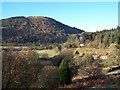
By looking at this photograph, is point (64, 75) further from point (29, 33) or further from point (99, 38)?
point (29, 33)

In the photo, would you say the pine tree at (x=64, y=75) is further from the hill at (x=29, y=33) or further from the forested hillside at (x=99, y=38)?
the forested hillside at (x=99, y=38)

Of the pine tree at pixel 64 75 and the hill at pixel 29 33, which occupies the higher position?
the hill at pixel 29 33

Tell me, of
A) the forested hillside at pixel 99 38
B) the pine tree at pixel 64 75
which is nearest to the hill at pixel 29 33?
the forested hillside at pixel 99 38

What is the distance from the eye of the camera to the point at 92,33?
69875 mm

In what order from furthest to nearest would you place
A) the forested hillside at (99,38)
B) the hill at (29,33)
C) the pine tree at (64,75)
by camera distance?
the hill at (29,33) → the forested hillside at (99,38) → the pine tree at (64,75)

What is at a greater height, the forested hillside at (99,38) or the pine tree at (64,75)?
the forested hillside at (99,38)

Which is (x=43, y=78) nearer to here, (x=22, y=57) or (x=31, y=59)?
(x=31, y=59)

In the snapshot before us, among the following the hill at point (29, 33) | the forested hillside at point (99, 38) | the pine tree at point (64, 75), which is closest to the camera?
the pine tree at point (64, 75)

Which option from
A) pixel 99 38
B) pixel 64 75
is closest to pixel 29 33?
pixel 99 38

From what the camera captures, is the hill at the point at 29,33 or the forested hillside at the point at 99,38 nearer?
the forested hillside at the point at 99,38

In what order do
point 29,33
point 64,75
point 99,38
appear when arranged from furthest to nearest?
1. point 29,33
2. point 99,38
3. point 64,75

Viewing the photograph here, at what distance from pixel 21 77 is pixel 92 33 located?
56.3 m

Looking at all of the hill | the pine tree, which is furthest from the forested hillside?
the pine tree

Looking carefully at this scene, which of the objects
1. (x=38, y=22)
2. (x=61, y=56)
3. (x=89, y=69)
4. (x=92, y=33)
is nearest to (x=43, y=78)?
(x=89, y=69)
